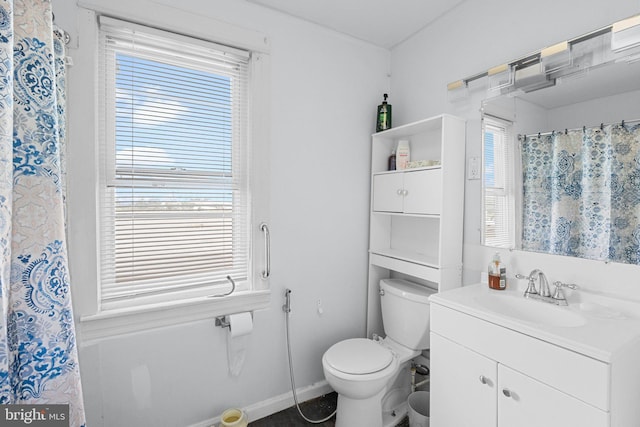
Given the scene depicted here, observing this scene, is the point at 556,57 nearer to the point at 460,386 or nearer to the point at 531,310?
the point at 531,310

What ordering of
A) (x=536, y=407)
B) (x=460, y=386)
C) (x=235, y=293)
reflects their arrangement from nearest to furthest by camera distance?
(x=536, y=407) < (x=460, y=386) < (x=235, y=293)

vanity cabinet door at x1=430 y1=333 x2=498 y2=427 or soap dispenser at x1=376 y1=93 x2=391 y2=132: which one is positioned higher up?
soap dispenser at x1=376 y1=93 x2=391 y2=132

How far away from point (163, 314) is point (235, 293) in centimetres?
37

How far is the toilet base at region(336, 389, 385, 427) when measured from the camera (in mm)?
1595

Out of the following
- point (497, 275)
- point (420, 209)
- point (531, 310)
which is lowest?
point (531, 310)

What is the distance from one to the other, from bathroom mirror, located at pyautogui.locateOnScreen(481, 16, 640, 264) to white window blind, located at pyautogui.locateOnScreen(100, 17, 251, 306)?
1396 mm

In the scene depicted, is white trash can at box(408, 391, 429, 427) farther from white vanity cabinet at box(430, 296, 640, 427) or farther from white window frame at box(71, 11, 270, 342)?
white window frame at box(71, 11, 270, 342)

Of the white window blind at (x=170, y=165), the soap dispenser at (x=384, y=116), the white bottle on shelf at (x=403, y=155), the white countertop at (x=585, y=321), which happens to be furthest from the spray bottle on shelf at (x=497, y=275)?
the white window blind at (x=170, y=165)

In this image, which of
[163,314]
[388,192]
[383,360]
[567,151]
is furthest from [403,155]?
[163,314]

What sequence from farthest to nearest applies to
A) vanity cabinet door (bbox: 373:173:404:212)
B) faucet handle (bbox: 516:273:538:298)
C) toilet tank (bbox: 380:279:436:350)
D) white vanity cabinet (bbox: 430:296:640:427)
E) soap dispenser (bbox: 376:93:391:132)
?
soap dispenser (bbox: 376:93:391:132) < vanity cabinet door (bbox: 373:173:404:212) < toilet tank (bbox: 380:279:436:350) < faucet handle (bbox: 516:273:538:298) < white vanity cabinet (bbox: 430:296:640:427)

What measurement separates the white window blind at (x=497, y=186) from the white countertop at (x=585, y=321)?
30 centimetres

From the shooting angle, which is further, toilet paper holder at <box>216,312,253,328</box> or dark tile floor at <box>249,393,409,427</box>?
dark tile floor at <box>249,393,409,427</box>

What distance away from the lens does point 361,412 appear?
1.59m

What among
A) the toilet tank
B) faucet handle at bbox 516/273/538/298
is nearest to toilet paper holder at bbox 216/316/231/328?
the toilet tank
